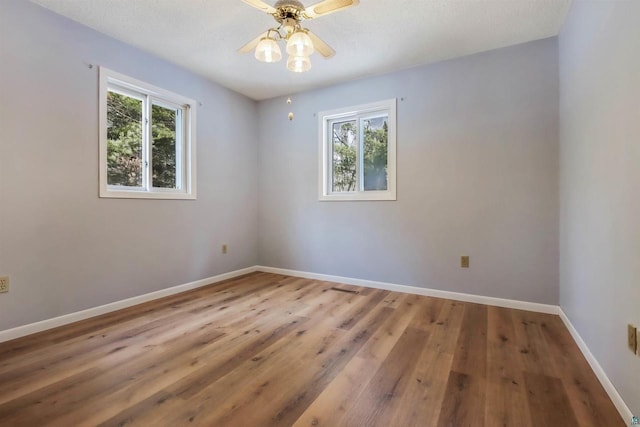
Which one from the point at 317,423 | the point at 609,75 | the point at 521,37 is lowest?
the point at 317,423

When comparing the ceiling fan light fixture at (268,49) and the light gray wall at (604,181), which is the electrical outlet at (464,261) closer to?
the light gray wall at (604,181)

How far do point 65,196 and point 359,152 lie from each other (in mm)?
2951

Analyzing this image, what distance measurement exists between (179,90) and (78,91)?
1.01 meters

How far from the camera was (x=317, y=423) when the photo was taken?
4.27 ft

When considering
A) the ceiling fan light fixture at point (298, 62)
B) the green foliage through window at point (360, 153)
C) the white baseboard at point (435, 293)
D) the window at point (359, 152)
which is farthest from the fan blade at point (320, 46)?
the white baseboard at point (435, 293)

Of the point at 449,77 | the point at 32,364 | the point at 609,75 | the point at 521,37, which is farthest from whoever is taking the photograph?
the point at 449,77

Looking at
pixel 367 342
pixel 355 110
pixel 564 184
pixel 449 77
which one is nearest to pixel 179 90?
pixel 355 110

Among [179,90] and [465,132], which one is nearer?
[465,132]

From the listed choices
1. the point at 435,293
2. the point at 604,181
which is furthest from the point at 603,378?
the point at 435,293

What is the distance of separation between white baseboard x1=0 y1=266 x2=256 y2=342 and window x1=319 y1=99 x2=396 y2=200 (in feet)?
6.20

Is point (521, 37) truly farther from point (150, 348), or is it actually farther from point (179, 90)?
point (150, 348)

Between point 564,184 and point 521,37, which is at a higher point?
point 521,37

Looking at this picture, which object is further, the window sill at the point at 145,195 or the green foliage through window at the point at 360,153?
the green foliage through window at the point at 360,153

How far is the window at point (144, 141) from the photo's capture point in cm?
274
